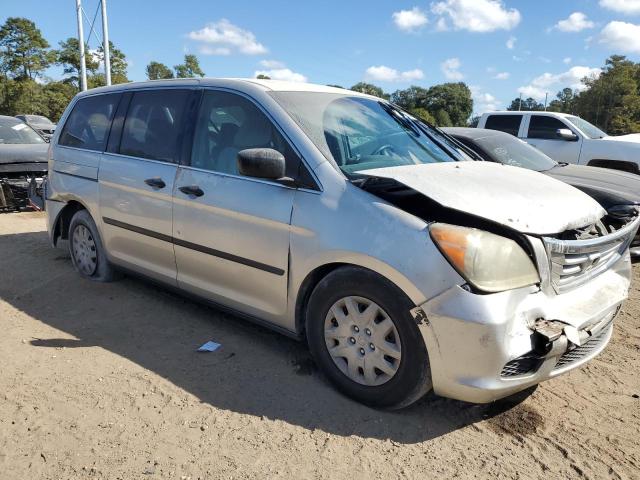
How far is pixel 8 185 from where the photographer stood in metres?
8.30

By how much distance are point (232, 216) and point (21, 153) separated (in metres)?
6.88

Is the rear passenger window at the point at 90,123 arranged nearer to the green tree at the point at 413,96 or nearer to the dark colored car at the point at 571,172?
the dark colored car at the point at 571,172

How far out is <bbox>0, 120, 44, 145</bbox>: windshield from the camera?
905cm

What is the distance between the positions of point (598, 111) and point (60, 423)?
149ft

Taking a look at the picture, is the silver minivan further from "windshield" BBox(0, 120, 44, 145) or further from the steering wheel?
"windshield" BBox(0, 120, 44, 145)

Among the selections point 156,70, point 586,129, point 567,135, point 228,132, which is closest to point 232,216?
point 228,132

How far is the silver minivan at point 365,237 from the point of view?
8.18ft

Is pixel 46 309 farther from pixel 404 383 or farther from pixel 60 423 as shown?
pixel 404 383

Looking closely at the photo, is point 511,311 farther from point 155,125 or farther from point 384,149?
point 155,125

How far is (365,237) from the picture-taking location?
8.91ft

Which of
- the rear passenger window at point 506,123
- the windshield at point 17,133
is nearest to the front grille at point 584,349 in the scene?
the rear passenger window at point 506,123

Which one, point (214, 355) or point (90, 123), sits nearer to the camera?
point (214, 355)

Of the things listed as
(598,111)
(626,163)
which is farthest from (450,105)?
(626,163)

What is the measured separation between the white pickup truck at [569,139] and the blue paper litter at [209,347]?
860 cm
